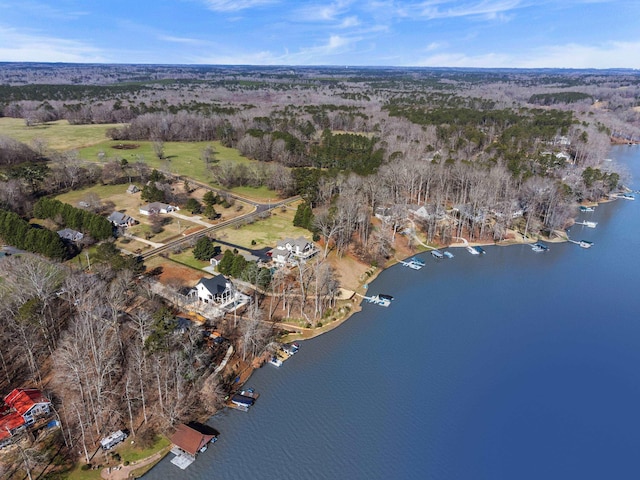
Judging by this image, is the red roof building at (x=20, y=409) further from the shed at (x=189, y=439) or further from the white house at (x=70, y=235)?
the white house at (x=70, y=235)

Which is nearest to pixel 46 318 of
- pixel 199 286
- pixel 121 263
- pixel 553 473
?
pixel 121 263

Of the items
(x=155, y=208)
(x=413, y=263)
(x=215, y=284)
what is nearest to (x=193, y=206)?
(x=155, y=208)


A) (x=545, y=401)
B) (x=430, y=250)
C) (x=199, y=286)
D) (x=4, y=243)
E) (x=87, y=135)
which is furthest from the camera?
(x=87, y=135)

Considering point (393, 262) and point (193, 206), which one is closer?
point (393, 262)

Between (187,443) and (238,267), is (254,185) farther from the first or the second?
(187,443)

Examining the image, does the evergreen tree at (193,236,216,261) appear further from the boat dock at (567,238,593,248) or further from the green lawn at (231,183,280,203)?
the boat dock at (567,238,593,248)

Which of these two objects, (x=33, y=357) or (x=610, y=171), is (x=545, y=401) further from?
(x=610, y=171)
